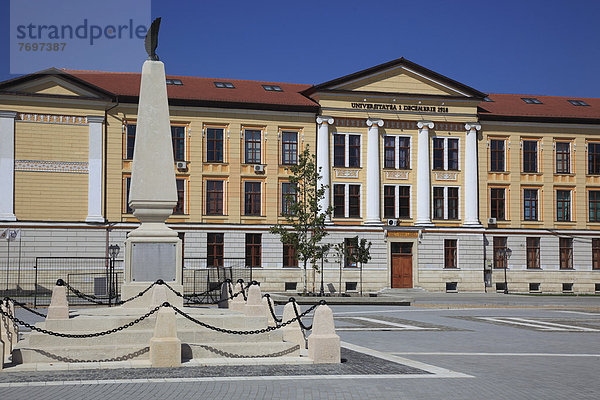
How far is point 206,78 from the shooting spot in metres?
53.4

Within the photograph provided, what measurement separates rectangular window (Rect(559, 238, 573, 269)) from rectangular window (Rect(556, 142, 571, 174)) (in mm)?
4793

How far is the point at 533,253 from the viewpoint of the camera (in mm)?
53062

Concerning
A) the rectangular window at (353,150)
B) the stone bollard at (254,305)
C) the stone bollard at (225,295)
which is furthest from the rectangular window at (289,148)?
the stone bollard at (254,305)

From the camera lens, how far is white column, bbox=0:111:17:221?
44.2m

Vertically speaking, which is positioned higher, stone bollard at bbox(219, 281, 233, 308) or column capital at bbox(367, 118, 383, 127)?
column capital at bbox(367, 118, 383, 127)

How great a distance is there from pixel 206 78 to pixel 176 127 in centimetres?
683

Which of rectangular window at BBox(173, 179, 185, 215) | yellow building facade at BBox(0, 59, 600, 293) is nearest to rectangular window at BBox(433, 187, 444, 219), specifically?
yellow building facade at BBox(0, 59, 600, 293)

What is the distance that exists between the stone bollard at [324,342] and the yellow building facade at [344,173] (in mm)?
31741

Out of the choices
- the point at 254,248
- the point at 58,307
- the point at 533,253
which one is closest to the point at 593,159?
the point at 533,253

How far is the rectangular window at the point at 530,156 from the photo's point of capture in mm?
53344

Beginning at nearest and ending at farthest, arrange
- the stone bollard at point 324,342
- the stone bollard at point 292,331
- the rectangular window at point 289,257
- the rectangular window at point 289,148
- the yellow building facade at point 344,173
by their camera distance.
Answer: the stone bollard at point 324,342 < the stone bollard at point 292,331 < the yellow building facade at point 344,173 < the rectangular window at point 289,257 < the rectangular window at point 289,148

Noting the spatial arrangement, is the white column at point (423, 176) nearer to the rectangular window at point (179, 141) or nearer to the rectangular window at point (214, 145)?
the rectangular window at point (214, 145)

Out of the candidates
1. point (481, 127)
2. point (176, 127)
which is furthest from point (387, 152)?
point (176, 127)

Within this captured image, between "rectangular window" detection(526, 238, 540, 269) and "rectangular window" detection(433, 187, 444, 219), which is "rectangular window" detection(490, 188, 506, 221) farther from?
"rectangular window" detection(433, 187, 444, 219)
